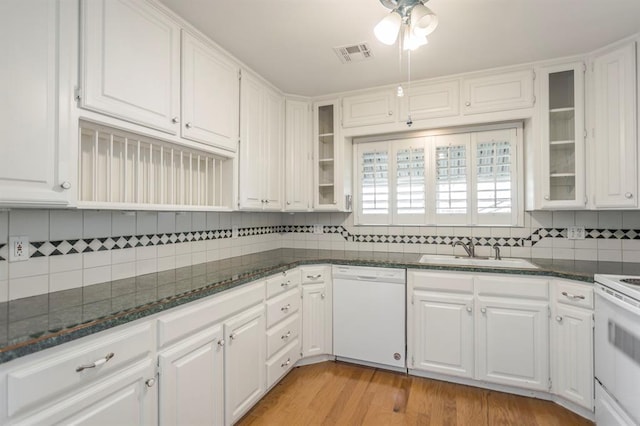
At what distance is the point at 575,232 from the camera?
8.27 feet

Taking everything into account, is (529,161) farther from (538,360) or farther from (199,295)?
(199,295)

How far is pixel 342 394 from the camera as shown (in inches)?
86.4

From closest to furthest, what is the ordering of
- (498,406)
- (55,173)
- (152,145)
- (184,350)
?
(55,173) < (184,350) < (152,145) < (498,406)

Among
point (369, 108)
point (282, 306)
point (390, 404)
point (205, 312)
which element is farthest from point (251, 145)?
point (390, 404)

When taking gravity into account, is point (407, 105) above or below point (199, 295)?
above

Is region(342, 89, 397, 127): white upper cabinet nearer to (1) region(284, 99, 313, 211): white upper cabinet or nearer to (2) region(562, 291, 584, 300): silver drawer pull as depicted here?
(1) region(284, 99, 313, 211): white upper cabinet

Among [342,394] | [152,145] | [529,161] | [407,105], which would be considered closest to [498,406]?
[342,394]

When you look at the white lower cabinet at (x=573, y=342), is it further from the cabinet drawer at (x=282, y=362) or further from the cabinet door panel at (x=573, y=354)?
the cabinet drawer at (x=282, y=362)

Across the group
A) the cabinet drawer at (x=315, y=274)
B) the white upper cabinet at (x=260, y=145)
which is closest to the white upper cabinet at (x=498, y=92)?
the white upper cabinet at (x=260, y=145)

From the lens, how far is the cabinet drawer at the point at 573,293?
6.22ft

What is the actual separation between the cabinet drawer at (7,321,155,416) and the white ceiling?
1700 mm

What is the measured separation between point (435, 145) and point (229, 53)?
1.88 m

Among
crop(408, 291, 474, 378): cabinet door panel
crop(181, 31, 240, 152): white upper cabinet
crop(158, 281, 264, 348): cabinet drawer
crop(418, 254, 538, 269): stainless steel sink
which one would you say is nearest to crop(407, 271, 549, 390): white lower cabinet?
crop(408, 291, 474, 378): cabinet door panel

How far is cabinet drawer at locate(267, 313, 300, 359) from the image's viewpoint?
2.16 m
